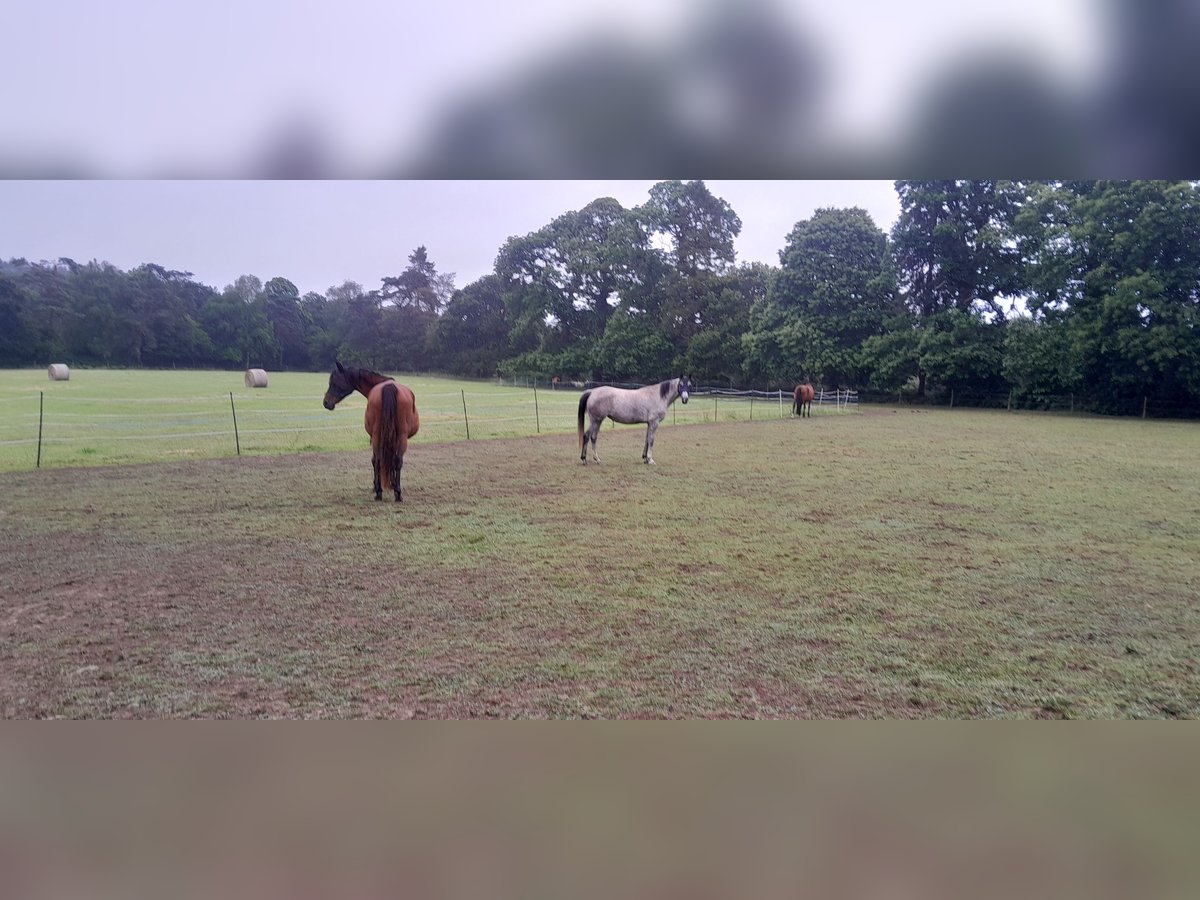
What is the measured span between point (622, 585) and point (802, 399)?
2320 mm

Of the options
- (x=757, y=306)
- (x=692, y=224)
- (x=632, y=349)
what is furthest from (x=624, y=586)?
(x=757, y=306)

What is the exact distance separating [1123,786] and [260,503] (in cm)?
393

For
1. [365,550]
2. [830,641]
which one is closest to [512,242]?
[365,550]

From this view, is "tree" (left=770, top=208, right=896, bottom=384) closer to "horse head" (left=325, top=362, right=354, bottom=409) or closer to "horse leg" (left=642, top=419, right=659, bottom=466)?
"horse leg" (left=642, top=419, right=659, bottom=466)

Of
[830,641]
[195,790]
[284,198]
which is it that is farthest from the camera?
[284,198]

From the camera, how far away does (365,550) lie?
3.12 m

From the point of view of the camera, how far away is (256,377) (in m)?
3.55

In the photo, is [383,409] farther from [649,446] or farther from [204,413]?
[649,446]

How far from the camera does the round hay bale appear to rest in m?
3.54

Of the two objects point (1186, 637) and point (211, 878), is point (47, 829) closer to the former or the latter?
point (211, 878)

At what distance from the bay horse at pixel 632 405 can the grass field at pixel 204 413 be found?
23 cm

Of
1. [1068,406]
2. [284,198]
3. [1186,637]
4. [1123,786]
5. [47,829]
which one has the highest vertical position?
[284,198]

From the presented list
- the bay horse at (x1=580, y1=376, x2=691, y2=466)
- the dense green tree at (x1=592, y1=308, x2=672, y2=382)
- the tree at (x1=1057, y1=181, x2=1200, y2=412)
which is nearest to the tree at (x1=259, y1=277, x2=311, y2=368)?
the dense green tree at (x1=592, y1=308, x2=672, y2=382)

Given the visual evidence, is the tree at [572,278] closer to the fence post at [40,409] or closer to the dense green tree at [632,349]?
the dense green tree at [632,349]
